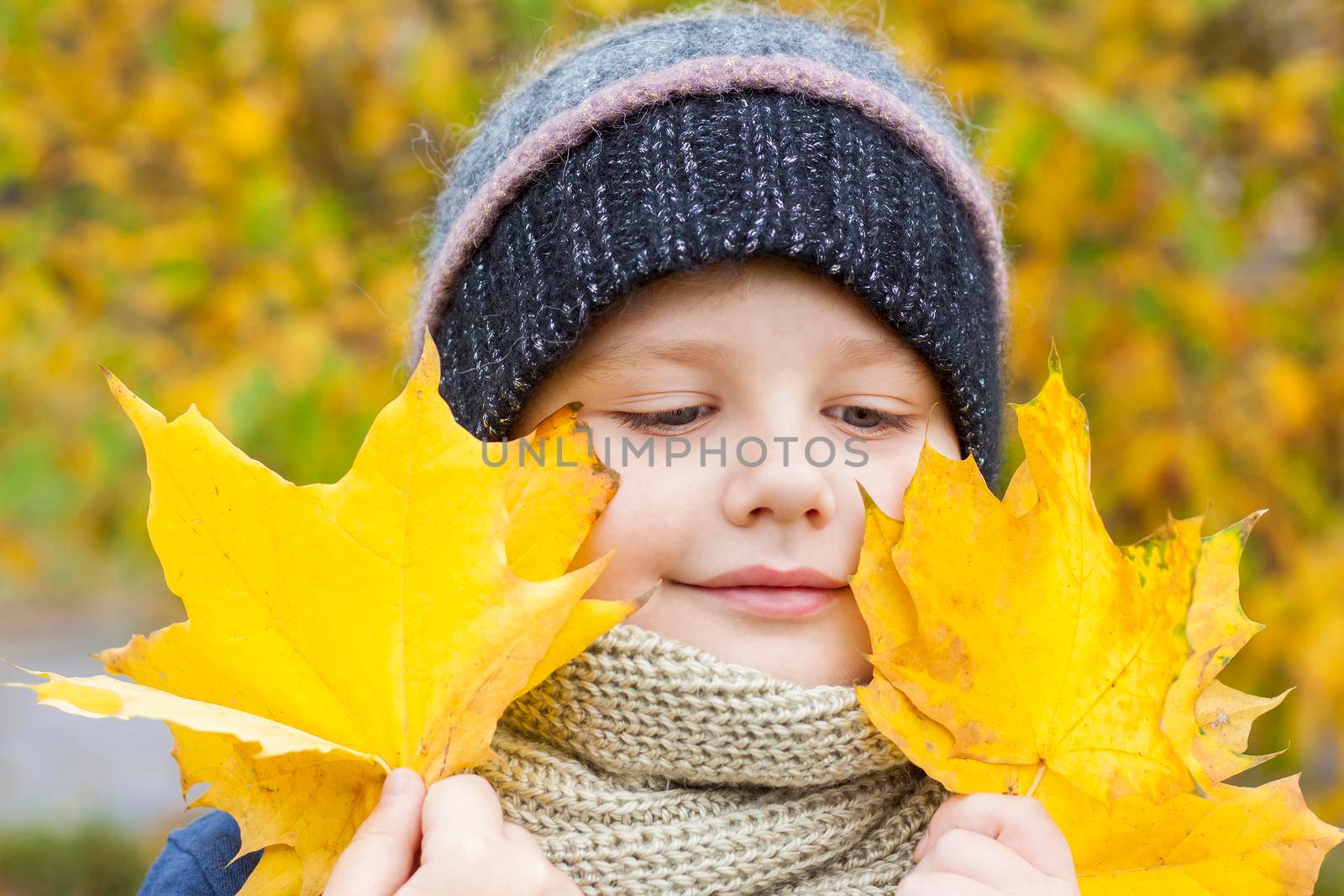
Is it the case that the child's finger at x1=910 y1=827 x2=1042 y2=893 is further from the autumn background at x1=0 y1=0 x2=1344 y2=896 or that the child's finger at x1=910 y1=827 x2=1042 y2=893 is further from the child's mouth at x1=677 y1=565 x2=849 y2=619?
the autumn background at x1=0 y1=0 x2=1344 y2=896

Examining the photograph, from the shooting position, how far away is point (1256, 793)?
1130 millimetres

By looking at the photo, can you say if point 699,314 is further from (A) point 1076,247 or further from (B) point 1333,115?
(B) point 1333,115

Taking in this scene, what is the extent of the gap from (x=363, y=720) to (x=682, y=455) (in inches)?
15.7

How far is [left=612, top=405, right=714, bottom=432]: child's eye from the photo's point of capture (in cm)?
121

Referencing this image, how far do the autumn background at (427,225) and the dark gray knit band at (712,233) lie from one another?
2.07ft

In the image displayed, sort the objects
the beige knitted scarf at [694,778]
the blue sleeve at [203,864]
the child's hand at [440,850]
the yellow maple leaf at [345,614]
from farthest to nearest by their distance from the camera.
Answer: the blue sleeve at [203,864]
the beige knitted scarf at [694,778]
the yellow maple leaf at [345,614]
the child's hand at [440,850]

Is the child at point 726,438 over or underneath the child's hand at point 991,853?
over

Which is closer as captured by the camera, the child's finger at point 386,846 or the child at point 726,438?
the child's finger at point 386,846

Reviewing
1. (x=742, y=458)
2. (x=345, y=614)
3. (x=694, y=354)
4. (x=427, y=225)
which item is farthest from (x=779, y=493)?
(x=427, y=225)

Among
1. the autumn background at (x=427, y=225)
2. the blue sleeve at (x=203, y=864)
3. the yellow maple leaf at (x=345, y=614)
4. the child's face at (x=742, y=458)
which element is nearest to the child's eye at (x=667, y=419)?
the child's face at (x=742, y=458)

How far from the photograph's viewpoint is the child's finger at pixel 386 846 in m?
0.92

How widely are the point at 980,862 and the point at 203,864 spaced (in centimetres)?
92

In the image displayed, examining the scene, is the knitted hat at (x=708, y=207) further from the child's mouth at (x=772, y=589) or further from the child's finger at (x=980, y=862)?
the child's finger at (x=980, y=862)

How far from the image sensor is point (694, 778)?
3.82 feet
